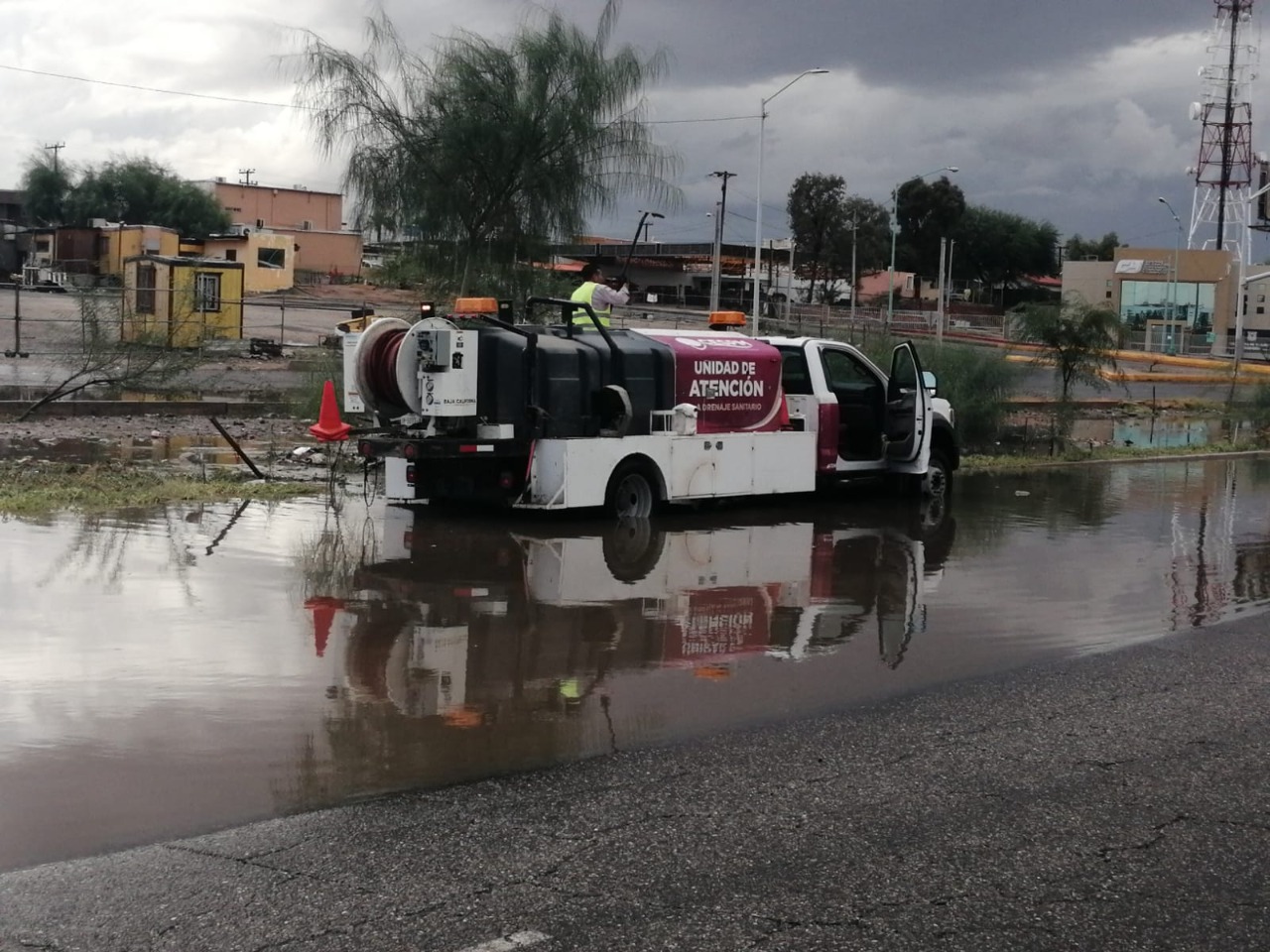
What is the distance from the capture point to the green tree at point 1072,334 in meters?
28.9

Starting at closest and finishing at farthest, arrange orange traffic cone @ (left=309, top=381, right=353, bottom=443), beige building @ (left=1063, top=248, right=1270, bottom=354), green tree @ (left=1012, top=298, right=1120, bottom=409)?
orange traffic cone @ (left=309, top=381, right=353, bottom=443)
green tree @ (left=1012, top=298, right=1120, bottom=409)
beige building @ (left=1063, top=248, right=1270, bottom=354)

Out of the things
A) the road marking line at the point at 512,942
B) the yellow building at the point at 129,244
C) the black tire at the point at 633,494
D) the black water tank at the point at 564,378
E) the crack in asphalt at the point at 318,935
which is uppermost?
the yellow building at the point at 129,244

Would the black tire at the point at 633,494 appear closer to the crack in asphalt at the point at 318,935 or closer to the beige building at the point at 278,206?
the crack in asphalt at the point at 318,935

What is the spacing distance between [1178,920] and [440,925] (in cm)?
251

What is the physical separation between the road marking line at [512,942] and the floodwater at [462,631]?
160 cm

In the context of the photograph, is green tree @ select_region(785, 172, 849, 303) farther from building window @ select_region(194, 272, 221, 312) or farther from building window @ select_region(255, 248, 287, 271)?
building window @ select_region(194, 272, 221, 312)

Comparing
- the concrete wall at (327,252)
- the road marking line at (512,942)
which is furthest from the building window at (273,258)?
the road marking line at (512,942)

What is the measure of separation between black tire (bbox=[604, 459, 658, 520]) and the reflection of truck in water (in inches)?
9.6

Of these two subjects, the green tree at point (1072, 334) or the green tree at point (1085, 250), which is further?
the green tree at point (1085, 250)

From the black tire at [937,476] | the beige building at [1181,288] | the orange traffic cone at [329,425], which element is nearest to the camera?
the orange traffic cone at [329,425]

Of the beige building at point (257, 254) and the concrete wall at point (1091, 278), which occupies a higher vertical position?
the concrete wall at point (1091, 278)

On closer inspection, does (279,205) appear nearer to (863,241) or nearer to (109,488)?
(863,241)

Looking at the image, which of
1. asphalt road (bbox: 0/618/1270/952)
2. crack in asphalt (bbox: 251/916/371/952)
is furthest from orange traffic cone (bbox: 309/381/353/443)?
crack in asphalt (bbox: 251/916/371/952)

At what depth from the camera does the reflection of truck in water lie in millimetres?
8312
